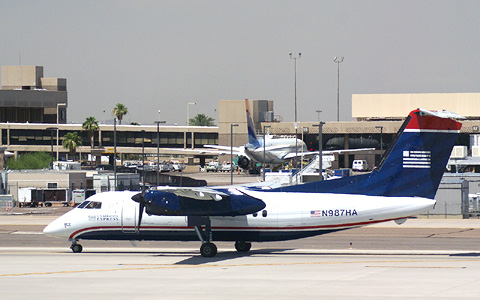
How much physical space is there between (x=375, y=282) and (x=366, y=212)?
7.22 meters

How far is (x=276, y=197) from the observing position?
3303 cm

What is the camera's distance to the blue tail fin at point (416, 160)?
1236 inches

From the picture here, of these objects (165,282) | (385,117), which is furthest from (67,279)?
(385,117)

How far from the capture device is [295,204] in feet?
106

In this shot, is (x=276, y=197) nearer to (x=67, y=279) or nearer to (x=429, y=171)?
(x=429, y=171)

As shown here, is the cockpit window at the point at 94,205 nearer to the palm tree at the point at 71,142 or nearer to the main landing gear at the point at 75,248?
the main landing gear at the point at 75,248

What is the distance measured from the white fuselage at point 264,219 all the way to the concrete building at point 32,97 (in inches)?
4885

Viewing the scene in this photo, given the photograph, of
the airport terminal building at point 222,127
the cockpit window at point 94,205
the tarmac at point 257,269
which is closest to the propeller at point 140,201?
the tarmac at point 257,269

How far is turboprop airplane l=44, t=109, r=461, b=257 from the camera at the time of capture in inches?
1239

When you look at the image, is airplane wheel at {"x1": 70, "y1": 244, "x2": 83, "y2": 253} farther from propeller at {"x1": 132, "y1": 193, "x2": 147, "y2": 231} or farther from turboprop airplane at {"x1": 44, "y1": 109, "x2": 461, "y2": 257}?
propeller at {"x1": 132, "y1": 193, "x2": 147, "y2": 231}

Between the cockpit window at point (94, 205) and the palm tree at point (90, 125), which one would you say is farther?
the palm tree at point (90, 125)

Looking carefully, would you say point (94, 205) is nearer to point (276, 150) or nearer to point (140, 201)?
point (140, 201)

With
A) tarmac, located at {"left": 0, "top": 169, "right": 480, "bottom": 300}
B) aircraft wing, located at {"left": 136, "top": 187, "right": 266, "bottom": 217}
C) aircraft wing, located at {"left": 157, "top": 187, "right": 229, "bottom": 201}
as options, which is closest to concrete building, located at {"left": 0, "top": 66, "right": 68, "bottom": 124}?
tarmac, located at {"left": 0, "top": 169, "right": 480, "bottom": 300}

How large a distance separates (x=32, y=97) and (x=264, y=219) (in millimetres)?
137475
